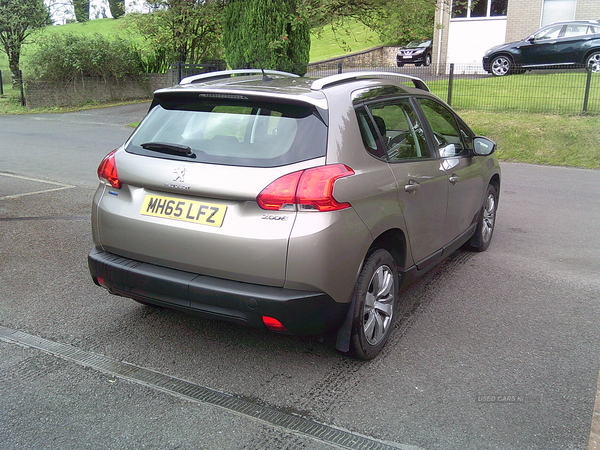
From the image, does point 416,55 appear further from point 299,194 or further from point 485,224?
point 299,194

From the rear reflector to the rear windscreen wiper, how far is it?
3.54 feet

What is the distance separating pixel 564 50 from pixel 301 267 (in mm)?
20294

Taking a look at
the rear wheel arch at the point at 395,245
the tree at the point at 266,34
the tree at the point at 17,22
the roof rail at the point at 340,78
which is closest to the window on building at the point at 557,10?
the tree at the point at 266,34

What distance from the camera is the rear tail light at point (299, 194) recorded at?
3.28 metres

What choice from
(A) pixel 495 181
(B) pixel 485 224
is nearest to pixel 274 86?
(B) pixel 485 224

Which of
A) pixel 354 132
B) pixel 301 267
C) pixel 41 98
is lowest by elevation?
pixel 41 98

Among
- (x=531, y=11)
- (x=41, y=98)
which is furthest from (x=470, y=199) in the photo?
(x=531, y=11)

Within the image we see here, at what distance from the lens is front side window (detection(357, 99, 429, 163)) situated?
3.87 m

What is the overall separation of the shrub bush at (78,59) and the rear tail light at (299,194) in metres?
22.7

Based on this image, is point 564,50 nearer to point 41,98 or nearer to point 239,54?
point 239,54

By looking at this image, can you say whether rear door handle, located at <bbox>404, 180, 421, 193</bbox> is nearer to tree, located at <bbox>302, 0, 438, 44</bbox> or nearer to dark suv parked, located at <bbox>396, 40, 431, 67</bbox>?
tree, located at <bbox>302, 0, 438, 44</bbox>

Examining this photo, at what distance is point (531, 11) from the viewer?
2691cm

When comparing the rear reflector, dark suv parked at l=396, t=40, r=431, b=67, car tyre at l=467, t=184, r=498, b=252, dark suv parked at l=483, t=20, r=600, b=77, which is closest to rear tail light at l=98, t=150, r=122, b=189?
the rear reflector

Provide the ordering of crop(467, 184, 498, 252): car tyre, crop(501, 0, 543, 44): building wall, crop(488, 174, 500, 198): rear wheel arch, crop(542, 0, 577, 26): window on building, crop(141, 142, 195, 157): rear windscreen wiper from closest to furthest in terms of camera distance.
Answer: crop(141, 142, 195, 157): rear windscreen wiper, crop(467, 184, 498, 252): car tyre, crop(488, 174, 500, 198): rear wheel arch, crop(542, 0, 577, 26): window on building, crop(501, 0, 543, 44): building wall
